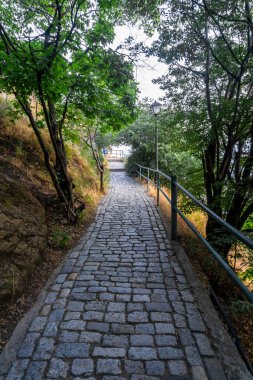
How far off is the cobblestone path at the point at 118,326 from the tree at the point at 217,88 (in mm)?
1498

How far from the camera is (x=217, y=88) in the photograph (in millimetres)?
5375

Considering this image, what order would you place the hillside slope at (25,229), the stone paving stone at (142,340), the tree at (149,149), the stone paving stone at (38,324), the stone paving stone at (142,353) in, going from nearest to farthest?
1. the stone paving stone at (142,353)
2. the stone paving stone at (142,340)
3. the stone paving stone at (38,324)
4. the hillside slope at (25,229)
5. the tree at (149,149)

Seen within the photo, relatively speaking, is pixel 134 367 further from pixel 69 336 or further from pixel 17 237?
pixel 17 237

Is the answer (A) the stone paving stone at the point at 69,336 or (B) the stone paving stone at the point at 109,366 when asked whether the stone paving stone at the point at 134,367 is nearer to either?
(B) the stone paving stone at the point at 109,366

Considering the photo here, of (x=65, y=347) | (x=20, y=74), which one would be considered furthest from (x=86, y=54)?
(x=65, y=347)

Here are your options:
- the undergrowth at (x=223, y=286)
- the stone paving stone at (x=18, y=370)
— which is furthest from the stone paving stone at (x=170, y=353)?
the stone paving stone at (x=18, y=370)

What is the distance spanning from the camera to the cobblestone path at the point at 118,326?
5.78 feet

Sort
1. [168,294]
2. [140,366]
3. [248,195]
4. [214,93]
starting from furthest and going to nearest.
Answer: [214,93] < [248,195] < [168,294] < [140,366]

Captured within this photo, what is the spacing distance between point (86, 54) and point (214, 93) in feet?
9.99

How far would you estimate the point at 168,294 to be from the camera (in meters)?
2.68

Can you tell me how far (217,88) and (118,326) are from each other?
5.33 metres

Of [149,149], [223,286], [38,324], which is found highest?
[149,149]

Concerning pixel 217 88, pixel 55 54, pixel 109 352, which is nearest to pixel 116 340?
pixel 109 352

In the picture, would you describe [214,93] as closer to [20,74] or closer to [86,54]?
[86,54]
